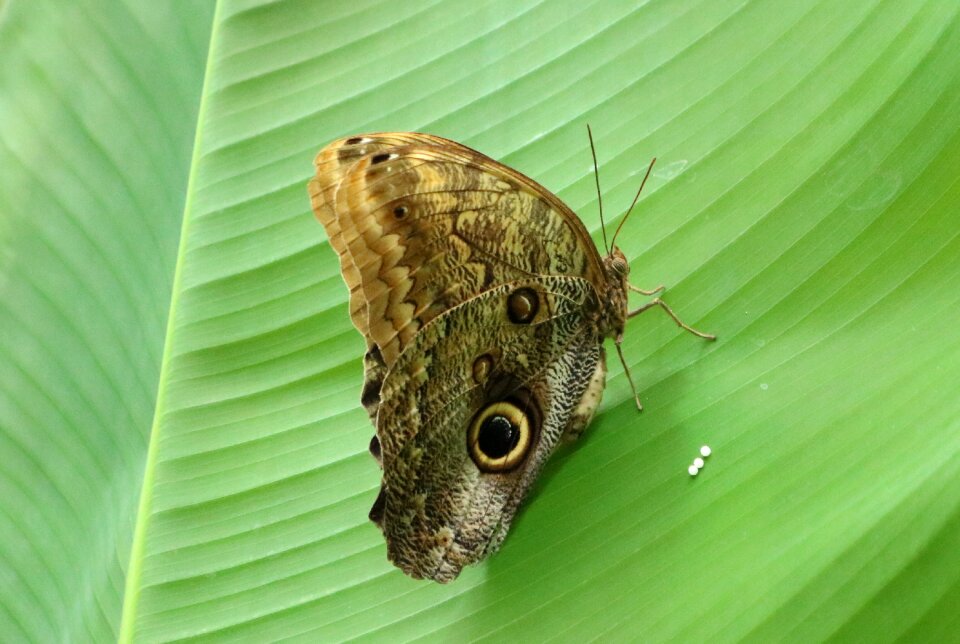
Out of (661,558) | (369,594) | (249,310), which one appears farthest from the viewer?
(249,310)

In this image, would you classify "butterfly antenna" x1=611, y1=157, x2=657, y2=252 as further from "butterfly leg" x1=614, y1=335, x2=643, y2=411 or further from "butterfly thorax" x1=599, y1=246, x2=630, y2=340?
"butterfly leg" x1=614, y1=335, x2=643, y2=411

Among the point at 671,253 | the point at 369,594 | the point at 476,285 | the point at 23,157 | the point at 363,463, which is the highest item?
the point at 23,157

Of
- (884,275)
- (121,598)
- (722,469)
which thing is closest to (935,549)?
(722,469)

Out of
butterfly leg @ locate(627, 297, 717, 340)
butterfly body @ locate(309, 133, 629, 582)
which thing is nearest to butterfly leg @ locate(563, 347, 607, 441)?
butterfly body @ locate(309, 133, 629, 582)

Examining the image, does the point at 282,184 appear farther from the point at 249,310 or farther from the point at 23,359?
the point at 23,359

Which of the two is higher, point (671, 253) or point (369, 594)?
point (671, 253)

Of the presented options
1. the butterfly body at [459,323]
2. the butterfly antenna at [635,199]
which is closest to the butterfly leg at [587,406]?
the butterfly body at [459,323]
